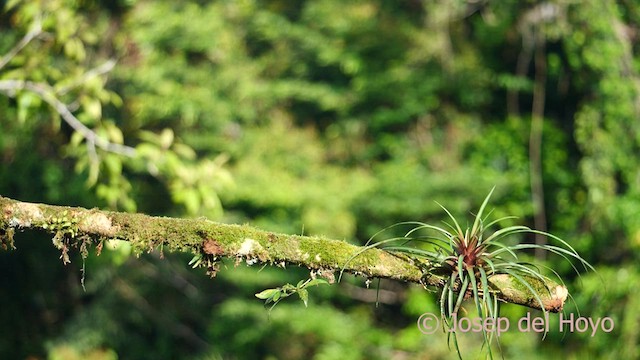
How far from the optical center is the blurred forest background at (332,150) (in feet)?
19.1

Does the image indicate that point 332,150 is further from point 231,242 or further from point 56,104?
point 231,242

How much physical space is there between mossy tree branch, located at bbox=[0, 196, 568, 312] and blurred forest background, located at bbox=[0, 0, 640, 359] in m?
3.68

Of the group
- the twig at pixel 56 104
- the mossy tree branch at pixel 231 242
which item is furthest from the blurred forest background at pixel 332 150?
the mossy tree branch at pixel 231 242

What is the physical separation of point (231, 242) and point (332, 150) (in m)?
5.70

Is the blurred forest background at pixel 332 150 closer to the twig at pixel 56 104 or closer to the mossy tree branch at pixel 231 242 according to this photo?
the twig at pixel 56 104

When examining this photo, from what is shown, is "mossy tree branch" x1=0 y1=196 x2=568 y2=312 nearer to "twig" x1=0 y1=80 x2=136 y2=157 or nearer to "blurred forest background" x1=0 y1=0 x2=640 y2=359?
"twig" x1=0 y1=80 x2=136 y2=157

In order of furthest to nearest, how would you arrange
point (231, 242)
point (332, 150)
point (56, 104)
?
point (332, 150) → point (56, 104) → point (231, 242)

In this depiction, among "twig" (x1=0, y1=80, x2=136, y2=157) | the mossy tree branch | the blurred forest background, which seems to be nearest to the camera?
the mossy tree branch

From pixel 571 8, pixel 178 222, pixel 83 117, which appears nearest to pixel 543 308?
pixel 178 222

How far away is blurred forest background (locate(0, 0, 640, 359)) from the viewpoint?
5816mm

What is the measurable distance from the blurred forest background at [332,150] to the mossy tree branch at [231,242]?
12.1 feet

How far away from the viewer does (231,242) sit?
6.34ft

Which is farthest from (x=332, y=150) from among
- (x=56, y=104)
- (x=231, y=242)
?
(x=231, y=242)

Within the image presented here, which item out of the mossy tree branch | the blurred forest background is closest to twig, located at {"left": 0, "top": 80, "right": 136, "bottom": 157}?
the mossy tree branch
